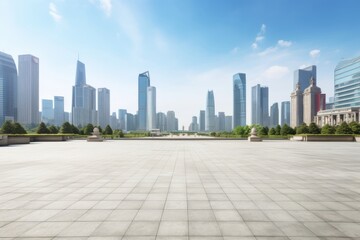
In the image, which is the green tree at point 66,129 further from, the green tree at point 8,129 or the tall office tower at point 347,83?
the tall office tower at point 347,83

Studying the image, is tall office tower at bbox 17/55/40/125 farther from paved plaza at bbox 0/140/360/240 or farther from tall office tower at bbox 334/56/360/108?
tall office tower at bbox 334/56/360/108

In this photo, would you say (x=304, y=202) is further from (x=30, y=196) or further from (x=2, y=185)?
(x=2, y=185)

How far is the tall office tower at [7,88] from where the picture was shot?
546 feet

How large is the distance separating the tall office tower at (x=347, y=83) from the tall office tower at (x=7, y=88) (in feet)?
796

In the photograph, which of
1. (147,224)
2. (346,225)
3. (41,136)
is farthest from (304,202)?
(41,136)

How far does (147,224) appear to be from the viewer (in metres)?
4.89

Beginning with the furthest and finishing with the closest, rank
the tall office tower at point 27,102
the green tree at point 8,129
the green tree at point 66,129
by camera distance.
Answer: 1. the tall office tower at point 27,102
2. the green tree at point 66,129
3. the green tree at point 8,129

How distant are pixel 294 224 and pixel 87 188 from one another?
7056mm

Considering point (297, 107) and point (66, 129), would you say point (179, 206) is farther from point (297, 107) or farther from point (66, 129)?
point (297, 107)

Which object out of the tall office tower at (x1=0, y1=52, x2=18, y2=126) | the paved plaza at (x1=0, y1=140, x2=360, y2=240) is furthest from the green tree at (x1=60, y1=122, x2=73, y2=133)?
the tall office tower at (x1=0, y1=52, x2=18, y2=126)

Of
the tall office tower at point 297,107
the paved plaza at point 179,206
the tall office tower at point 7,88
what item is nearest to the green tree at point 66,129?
the paved plaza at point 179,206

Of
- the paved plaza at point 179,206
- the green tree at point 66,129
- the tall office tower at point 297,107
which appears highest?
the tall office tower at point 297,107

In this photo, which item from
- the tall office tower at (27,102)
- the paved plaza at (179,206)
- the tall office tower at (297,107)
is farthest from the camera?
the tall office tower at (27,102)

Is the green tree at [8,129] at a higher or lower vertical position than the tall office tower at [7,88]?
lower
